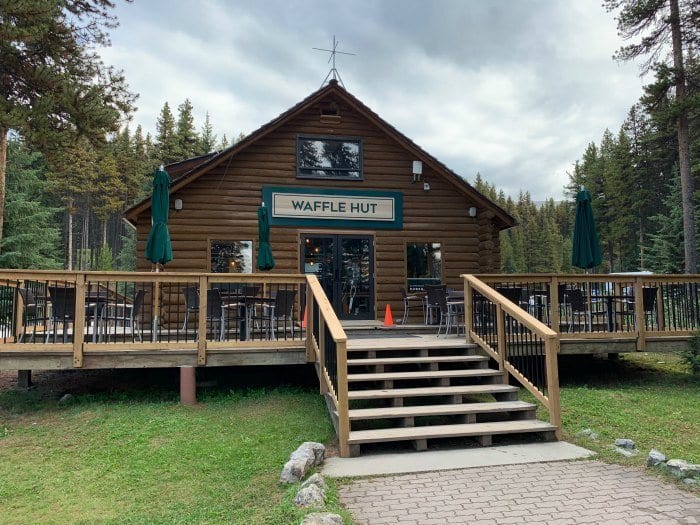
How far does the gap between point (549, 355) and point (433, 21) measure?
533 inches

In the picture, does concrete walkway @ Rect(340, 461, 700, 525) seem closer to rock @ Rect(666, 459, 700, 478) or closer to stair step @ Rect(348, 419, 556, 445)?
Answer: rock @ Rect(666, 459, 700, 478)

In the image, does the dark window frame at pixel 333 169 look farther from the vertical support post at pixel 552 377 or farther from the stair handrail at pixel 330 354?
the vertical support post at pixel 552 377

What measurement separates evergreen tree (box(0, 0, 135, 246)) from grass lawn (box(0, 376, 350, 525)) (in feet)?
28.1

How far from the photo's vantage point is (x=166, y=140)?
39.5 metres

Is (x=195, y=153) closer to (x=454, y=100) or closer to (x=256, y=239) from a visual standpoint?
(x=454, y=100)

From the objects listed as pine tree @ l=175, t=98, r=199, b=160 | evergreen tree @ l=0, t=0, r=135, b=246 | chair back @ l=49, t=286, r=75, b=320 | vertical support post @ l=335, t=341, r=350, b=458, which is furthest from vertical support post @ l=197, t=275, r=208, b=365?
pine tree @ l=175, t=98, r=199, b=160

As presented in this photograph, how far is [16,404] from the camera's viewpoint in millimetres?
6867

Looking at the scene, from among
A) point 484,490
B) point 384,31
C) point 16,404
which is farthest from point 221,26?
point 484,490

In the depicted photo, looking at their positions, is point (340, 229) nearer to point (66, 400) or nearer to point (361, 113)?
point (361, 113)

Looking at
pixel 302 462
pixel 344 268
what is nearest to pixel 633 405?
pixel 302 462

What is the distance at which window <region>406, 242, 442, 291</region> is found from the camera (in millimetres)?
11461

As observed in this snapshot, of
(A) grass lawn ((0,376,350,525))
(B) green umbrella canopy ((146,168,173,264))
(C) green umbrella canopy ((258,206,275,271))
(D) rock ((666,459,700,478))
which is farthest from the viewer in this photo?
(C) green umbrella canopy ((258,206,275,271))

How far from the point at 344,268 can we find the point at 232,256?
2.57 m

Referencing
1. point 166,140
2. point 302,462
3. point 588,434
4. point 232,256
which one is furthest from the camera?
point 166,140
